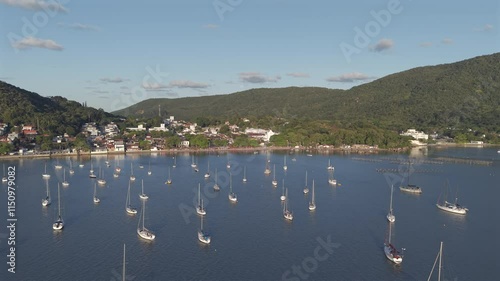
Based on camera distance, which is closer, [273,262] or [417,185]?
[273,262]

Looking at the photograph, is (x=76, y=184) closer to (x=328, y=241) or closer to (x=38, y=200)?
(x=38, y=200)

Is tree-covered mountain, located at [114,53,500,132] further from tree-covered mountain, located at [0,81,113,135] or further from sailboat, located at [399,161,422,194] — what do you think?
sailboat, located at [399,161,422,194]

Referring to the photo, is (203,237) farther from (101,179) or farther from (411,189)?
(411,189)

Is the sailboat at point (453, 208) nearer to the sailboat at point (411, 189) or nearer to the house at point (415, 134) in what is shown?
the sailboat at point (411, 189)

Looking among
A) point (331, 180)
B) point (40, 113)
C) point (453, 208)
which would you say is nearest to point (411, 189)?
point (453, 208)

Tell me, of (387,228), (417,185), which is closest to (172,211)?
(387,228)

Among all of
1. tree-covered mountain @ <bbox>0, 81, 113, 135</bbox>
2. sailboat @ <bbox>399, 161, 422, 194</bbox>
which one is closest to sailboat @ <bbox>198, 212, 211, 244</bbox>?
sailboat @ <bbox>399, 161, 422, 194</bbox>
